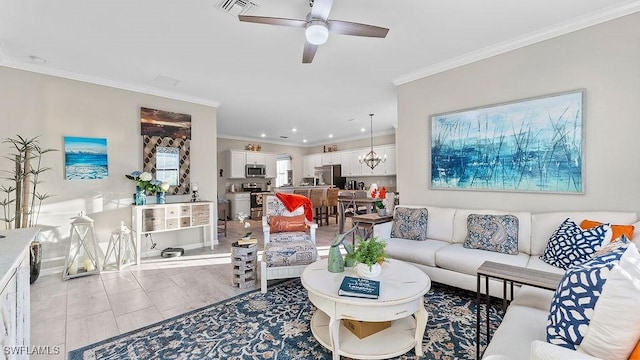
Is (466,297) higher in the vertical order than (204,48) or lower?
lower

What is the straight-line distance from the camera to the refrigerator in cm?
888

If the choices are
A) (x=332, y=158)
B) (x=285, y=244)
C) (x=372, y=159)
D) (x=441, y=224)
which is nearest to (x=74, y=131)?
(x=285, y=244)

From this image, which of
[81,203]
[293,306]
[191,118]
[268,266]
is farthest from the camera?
[191,118]

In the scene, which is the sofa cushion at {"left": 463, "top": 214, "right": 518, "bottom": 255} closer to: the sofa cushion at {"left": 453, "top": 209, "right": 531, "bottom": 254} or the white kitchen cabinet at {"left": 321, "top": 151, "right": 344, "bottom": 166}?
the sofa cushion at {"left": 453, "top": 209, "right": 531, "bottom": 254}

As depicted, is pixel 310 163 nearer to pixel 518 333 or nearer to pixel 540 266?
pixel 540 266

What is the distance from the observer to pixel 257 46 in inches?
115

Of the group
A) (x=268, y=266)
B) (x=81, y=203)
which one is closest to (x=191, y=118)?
(x=81, y=203)

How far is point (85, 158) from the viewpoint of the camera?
372cm

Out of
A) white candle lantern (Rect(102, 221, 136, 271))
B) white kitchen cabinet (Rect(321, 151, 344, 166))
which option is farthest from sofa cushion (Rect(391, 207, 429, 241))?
white kitchen cabinet (Rect(321, 151, 344, 166))

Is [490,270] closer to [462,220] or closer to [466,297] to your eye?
[466,297]

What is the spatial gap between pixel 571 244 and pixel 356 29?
2467mm

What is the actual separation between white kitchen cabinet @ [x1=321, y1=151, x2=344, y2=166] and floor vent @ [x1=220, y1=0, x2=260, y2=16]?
21.8 ft

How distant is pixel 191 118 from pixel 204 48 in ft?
6.78

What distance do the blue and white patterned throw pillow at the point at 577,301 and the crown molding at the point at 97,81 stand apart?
5.15 meters
